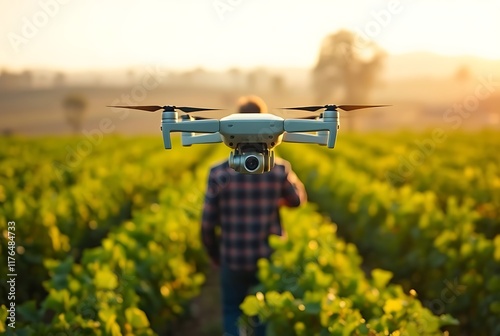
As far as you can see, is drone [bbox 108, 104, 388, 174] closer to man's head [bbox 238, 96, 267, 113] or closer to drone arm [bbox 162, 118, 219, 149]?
drone arm [bbox 162, 118, 219, 149]

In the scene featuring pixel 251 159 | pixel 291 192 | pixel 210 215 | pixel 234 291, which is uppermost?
pixel 251 159

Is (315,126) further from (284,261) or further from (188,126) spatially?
(284,261)

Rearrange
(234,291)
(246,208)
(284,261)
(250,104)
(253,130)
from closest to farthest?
1. (253,130)
2. (250,104)
3. (284,261)
4. (246,208)
5. (234,291)

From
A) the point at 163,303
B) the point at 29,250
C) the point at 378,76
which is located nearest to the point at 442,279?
the point at 163,303

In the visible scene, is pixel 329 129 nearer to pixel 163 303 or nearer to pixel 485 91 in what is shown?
pixel 163 303

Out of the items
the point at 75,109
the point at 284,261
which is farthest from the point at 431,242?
the point at 75,109

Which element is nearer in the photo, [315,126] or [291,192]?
[315,126]

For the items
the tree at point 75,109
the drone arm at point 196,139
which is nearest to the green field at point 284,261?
the drone arm at point 196,139
